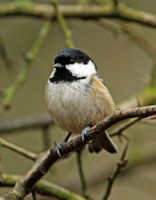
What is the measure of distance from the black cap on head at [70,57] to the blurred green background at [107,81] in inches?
36.9

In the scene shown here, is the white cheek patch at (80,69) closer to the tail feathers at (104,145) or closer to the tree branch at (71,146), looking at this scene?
the tail feathers at (104,145)

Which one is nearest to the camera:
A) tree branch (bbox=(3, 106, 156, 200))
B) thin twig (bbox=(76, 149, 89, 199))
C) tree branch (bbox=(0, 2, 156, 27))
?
tree branch (bbox=(3, 106, 156, 200))

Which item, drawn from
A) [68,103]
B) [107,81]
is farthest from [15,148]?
[107,81]

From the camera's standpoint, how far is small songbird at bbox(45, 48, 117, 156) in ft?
9.14

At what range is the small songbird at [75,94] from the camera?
9.14 ft

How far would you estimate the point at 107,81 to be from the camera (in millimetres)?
5668

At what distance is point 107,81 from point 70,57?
282cm

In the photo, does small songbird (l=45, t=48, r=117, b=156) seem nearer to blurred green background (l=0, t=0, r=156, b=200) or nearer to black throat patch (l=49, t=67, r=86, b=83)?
black throat patch (l=49, t=67, r=86, b=83)

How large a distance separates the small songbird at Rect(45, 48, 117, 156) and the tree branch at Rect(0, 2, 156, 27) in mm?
1001

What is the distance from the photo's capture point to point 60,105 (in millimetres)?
2828

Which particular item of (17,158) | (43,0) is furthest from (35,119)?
(43,0)

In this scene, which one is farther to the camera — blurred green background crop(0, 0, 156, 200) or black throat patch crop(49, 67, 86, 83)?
blurred green background crop(0, 0, 156, 200)

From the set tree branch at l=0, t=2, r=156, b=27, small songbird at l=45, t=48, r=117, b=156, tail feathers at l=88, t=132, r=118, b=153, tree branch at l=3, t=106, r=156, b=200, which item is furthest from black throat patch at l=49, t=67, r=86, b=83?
tree branch at l=0, t=2, r=156, b=27

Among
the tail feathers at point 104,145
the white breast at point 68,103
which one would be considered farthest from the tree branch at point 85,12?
the tail feathers at point 104,145
